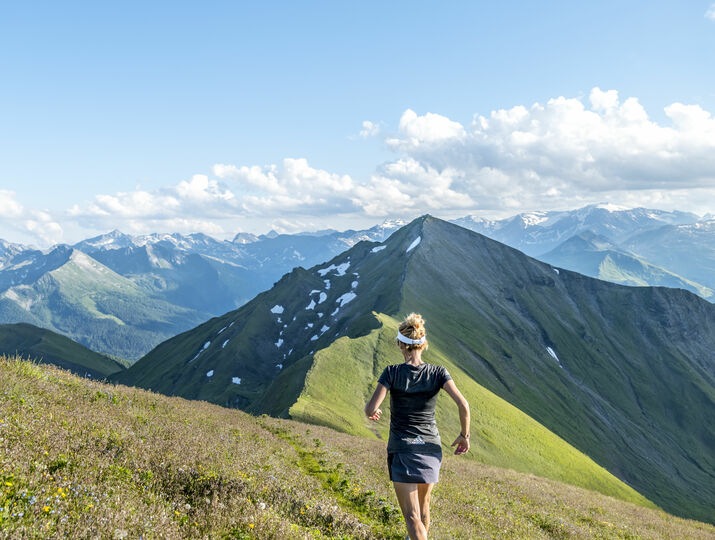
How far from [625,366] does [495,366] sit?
4246 inches

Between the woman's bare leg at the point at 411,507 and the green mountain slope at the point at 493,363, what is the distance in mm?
48252

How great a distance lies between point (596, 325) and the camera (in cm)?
19800

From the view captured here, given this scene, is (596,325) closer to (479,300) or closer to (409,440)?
(479,300)

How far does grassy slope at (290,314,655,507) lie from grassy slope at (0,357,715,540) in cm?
2984

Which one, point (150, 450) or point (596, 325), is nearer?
point (150, 450)

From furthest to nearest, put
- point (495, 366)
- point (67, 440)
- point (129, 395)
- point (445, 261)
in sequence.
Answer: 1. point (445, 261)
2. point (495, 366)
3. point (129, 395)
4. point (67, 440)

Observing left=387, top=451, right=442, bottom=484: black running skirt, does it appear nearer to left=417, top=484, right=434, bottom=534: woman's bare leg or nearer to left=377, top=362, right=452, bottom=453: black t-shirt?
left=377, top=362, right=452, bottom=453: black t-shirt

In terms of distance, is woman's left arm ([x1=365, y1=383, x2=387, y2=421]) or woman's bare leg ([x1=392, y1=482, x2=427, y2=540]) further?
woman's left arm ([x1=365, y1=383, x2=387, y2=421])

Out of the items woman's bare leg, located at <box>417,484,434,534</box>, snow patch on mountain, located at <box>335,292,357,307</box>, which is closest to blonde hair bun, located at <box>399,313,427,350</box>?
woman's bare leg, located at <box>417,484,434,534</box>

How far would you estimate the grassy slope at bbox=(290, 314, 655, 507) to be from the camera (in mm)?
52781

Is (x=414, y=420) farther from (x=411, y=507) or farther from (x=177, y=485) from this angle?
(x=177, y=485)

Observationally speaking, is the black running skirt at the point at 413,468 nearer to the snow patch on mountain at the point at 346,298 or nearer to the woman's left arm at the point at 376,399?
the woman's left arm at the point at 376,399

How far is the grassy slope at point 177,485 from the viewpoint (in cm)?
659

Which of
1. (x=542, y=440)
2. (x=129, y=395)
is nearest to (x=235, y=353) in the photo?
(x=542, y=440)
